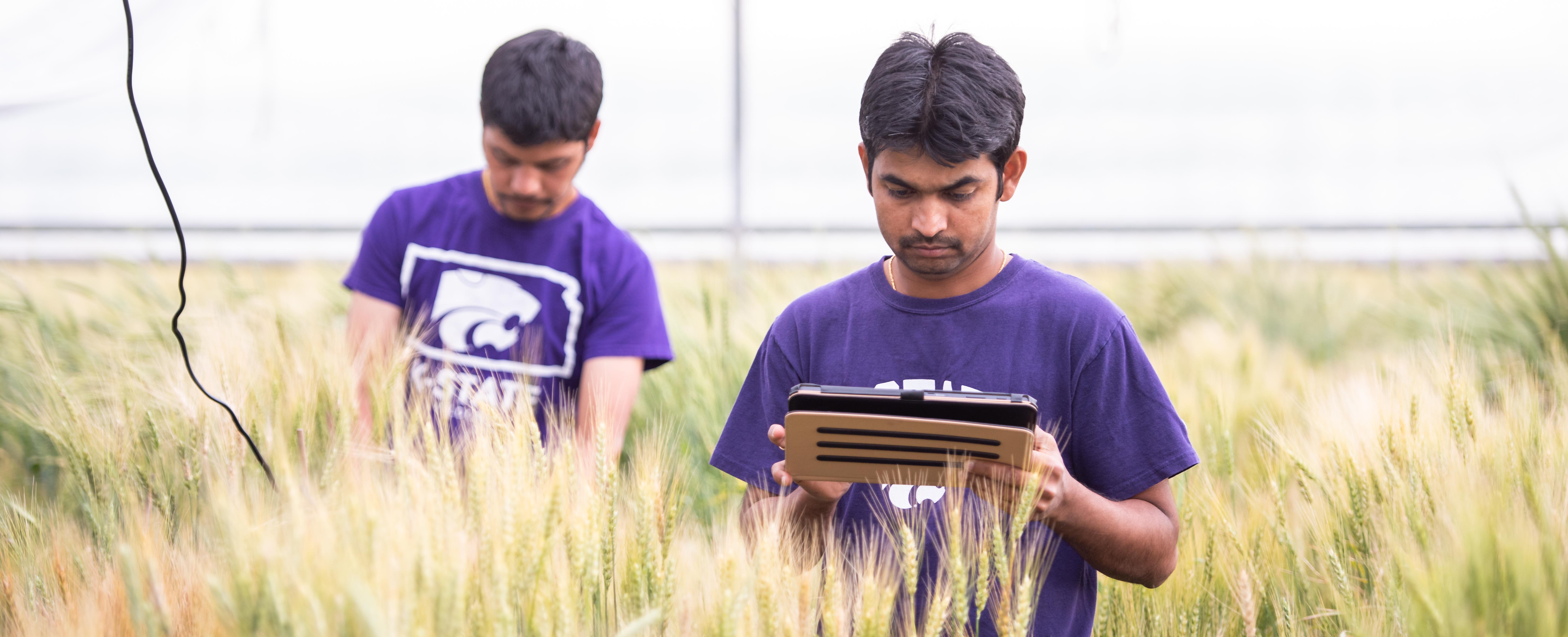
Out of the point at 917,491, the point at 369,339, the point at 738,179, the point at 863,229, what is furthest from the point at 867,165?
the point at 863,229

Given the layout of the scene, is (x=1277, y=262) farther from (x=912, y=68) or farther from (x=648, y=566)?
(x=648, y=566)

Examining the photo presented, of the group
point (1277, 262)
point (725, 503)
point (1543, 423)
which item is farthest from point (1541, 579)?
point (1277, 262)

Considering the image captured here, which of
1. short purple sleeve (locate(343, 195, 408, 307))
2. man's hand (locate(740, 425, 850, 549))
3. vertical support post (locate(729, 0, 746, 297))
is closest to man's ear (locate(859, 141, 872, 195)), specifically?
man's hand (locate(740, 425, 850, 549))

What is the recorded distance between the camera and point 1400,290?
3930 mm

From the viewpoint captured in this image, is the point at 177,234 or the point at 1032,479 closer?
the point at 1032,479

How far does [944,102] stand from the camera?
1246mm

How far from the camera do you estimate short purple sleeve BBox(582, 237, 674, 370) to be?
2164 mm

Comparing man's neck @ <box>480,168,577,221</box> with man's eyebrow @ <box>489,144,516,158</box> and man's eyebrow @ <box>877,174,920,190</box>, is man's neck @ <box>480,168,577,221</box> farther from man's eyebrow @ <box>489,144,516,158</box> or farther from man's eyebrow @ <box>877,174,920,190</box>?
man's eyebrow @ <box>877,174,920,190</box>

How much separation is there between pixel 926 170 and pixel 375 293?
1.56m

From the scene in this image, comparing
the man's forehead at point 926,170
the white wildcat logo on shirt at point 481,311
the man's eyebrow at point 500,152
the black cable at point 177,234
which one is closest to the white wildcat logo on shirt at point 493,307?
the white wildcat logo on shirt at point 481,311

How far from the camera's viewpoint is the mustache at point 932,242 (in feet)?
4.09

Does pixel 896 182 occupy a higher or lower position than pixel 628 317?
higher

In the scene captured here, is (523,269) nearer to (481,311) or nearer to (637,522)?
(481,311)

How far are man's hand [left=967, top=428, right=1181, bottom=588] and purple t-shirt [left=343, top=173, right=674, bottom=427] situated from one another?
1202mm
